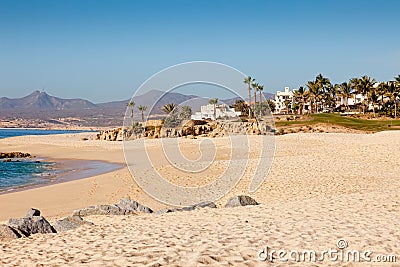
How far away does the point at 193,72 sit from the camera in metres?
14.4

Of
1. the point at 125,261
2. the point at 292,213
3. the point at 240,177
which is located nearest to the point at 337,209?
the point at 292,213

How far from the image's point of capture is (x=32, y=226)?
9.40 m

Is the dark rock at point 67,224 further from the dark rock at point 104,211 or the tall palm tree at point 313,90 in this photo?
the tall palm tree at point 313,90

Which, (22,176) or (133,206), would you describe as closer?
(133,206)

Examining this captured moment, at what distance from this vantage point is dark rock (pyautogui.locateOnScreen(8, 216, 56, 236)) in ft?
30.3

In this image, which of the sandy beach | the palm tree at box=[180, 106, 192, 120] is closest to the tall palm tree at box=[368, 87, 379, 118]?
the palm tree at box=[180, 106, 192, 120]

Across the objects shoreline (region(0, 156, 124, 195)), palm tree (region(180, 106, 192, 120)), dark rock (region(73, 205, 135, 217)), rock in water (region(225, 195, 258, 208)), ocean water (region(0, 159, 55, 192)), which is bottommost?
ocean water (region(0, 159, 55, 192))

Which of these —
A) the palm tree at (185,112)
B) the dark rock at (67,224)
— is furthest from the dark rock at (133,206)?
the palm tree at (185,112)

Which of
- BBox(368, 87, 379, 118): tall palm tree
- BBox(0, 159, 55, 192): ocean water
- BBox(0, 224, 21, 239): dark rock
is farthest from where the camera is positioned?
BBox(368, 87, 379, 118): tall palm tree

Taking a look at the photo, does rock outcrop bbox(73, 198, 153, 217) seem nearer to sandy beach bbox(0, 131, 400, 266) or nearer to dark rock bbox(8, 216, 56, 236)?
sandy beach bbox(0, 131, 400, 266)

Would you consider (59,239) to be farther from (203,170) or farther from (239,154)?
(239,154)

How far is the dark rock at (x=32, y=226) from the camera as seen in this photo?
364 inches

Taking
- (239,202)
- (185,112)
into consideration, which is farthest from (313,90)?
(239,202)

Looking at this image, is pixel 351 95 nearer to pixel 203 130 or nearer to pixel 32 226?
pixel 203 130
